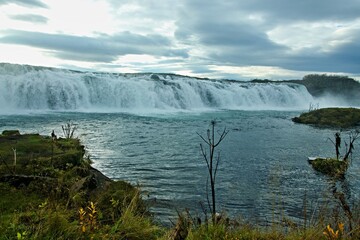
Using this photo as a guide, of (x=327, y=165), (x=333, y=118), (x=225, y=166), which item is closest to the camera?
(x=327, y=165)

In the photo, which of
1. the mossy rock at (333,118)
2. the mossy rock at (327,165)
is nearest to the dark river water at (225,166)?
the mossy rock at (327,165)

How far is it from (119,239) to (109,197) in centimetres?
269

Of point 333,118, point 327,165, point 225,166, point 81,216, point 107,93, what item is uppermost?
point 107,93

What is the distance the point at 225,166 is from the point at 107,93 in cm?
2940

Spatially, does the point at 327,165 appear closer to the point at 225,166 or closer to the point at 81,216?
the point at 225,166

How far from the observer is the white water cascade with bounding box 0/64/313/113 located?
118ft

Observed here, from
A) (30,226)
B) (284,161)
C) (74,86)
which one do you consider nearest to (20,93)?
(74,86)

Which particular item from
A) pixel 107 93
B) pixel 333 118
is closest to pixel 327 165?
pixel 333 118

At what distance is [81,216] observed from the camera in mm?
4031

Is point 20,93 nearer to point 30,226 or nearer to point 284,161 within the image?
point 284,161

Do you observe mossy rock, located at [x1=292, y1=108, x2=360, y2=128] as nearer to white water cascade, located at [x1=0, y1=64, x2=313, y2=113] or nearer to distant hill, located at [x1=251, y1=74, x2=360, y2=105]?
white water cascade, located at [x1=0, y1=64, x2=313, y2=113]

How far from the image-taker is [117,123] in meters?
27.8

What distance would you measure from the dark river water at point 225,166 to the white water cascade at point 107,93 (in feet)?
34.8

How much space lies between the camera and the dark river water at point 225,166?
32.2 ft
